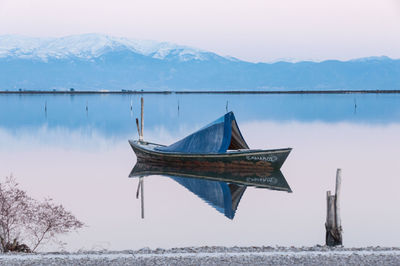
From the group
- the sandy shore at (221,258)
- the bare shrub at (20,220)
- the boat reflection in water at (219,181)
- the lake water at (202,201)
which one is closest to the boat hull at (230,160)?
the boat reflection in water at (219,181)

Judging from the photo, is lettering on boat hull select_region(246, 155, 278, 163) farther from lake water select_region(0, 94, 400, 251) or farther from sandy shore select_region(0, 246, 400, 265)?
sandy shore select_region(0, 246, 400, 265)

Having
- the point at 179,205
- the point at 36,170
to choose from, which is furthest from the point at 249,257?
the point at 36,170

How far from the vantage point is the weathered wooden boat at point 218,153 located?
108 ft

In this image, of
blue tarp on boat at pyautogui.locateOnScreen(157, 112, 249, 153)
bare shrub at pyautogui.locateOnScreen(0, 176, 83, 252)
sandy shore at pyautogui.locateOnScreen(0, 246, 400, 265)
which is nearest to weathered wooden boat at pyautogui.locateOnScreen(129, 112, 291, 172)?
blue tarp on boat at pyautogui.locateOnScreen(157, 112, 249, 153)

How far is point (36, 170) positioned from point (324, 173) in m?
17.9

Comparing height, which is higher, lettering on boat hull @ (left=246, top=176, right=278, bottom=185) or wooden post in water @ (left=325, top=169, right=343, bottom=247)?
wooden post in water @ (left=325, top=169, right=343, bottom=247)

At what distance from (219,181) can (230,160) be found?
2.34 m

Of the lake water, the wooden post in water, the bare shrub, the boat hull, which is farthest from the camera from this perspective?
the boat hull

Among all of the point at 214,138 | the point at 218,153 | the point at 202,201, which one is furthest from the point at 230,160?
the point at 202,201

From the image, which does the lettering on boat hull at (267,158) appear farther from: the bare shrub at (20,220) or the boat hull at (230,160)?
the bare shrub at (20,220)

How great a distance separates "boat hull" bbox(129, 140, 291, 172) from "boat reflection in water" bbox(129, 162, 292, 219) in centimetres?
29

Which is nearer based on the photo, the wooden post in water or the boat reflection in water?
the wooden post in water

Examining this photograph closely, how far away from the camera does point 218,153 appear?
34.0m

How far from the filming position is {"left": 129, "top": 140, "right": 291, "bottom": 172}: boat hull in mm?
32875
